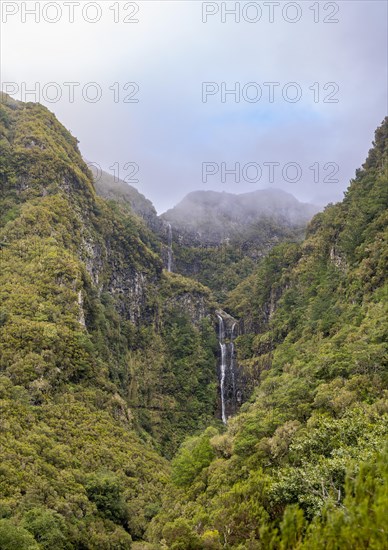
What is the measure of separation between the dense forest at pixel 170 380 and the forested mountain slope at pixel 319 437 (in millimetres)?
106

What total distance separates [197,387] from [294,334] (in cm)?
2305

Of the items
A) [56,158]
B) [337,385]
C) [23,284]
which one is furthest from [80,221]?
[337,385]

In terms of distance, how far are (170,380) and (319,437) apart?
55486 mm

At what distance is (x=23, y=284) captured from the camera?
49.0 meters

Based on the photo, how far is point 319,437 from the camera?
22.7 m

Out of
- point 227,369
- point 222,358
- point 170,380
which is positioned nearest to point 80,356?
point 170,380

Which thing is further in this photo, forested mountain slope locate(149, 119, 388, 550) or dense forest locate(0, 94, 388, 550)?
dense forest locate(0, 94, 388, 550)

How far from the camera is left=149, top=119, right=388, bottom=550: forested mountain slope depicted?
12.0m

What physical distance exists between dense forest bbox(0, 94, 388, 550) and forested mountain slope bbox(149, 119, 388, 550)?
0.11 meters

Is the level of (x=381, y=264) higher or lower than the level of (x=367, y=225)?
lower

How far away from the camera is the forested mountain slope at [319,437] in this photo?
39.5 feet

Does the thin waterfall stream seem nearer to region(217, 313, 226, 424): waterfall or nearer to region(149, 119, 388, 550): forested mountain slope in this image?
region(217, 313, 226, 424): waterfall

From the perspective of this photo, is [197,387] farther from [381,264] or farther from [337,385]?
[337,385]

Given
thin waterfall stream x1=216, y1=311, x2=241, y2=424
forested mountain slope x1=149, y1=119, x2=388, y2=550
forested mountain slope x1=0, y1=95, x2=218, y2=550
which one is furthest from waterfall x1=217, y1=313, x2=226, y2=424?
forested mountain slope x1=149, y1=119, x2=388, y2=550
